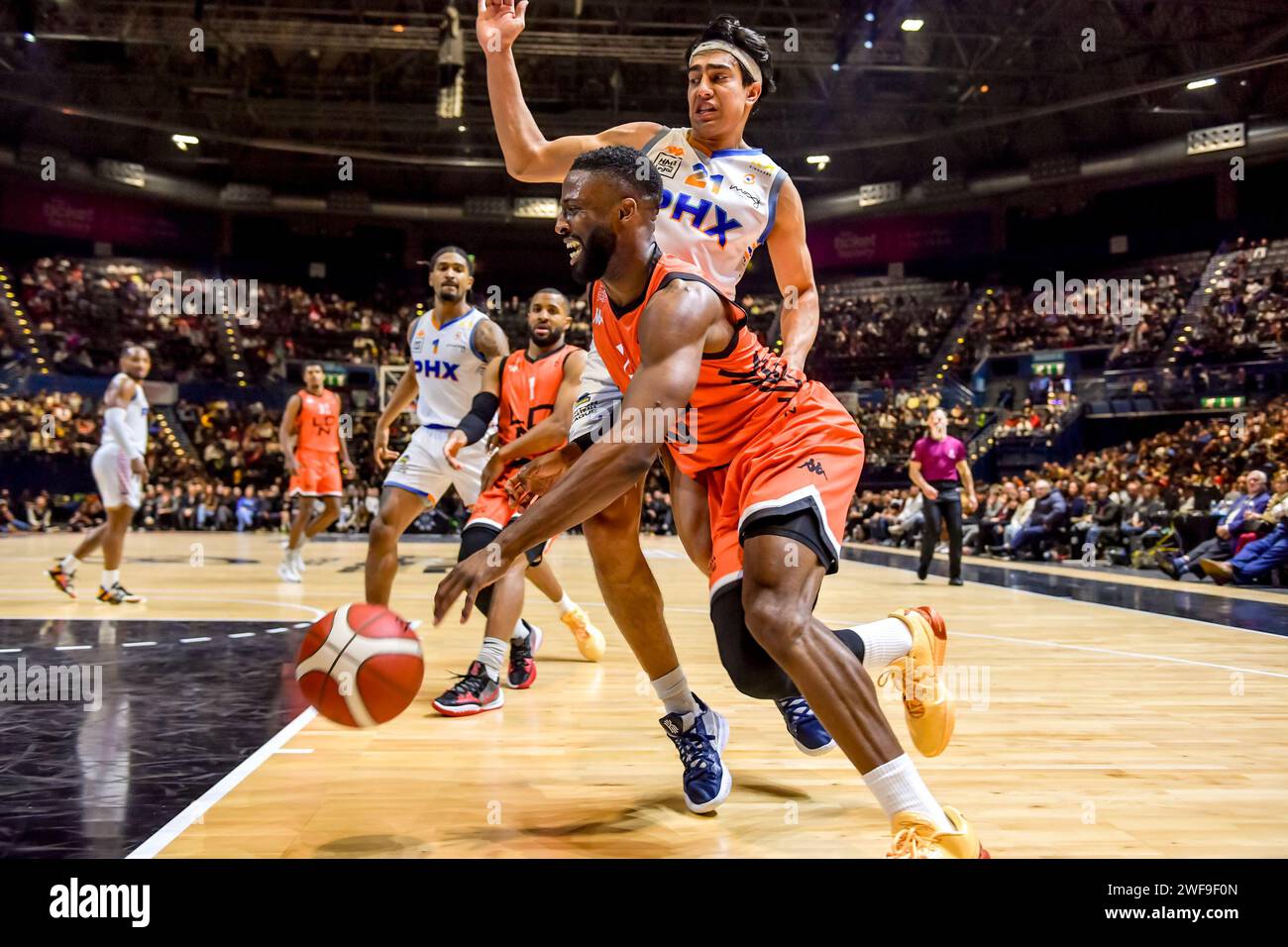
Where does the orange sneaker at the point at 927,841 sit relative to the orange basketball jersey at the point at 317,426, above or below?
below

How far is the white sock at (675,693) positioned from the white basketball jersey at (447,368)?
2843 millimetres

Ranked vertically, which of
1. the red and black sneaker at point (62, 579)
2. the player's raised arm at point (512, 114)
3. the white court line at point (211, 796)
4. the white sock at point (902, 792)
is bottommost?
the red and black sneaker at point (62, 579)

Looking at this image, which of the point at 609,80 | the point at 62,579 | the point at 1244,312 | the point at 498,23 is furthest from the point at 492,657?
the point at 1244,312

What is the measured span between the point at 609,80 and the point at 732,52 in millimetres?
21783

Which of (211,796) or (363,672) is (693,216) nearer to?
(363,672)

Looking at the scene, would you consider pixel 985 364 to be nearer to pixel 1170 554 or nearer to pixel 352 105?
pixel 1170 554

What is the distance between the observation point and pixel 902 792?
85.6 inches

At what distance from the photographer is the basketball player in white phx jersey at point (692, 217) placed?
3.03 meters

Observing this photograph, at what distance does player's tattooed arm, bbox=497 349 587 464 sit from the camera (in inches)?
143

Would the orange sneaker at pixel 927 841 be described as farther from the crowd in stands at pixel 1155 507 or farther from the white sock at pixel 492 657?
the crowd in stands at pixel 1155 507

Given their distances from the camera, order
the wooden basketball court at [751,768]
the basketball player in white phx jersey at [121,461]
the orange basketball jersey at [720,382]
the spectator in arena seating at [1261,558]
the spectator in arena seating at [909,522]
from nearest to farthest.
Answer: the wooden basketball court at [751,768], the orange basketball jersey at [720,382], the basketball player in white phx jersey at [121,461], the spectator in arena seating at [1261,558], the spectator in arena seating at [909,522]

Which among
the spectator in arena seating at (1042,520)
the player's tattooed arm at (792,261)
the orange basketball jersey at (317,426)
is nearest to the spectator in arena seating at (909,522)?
the spectator in arena seating at (1042,520)

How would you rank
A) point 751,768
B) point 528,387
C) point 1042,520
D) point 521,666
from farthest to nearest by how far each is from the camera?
point 1042,520 → point 528,387 → point 521,666 → point 751,768

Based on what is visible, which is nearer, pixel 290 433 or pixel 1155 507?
pixel 290 433
